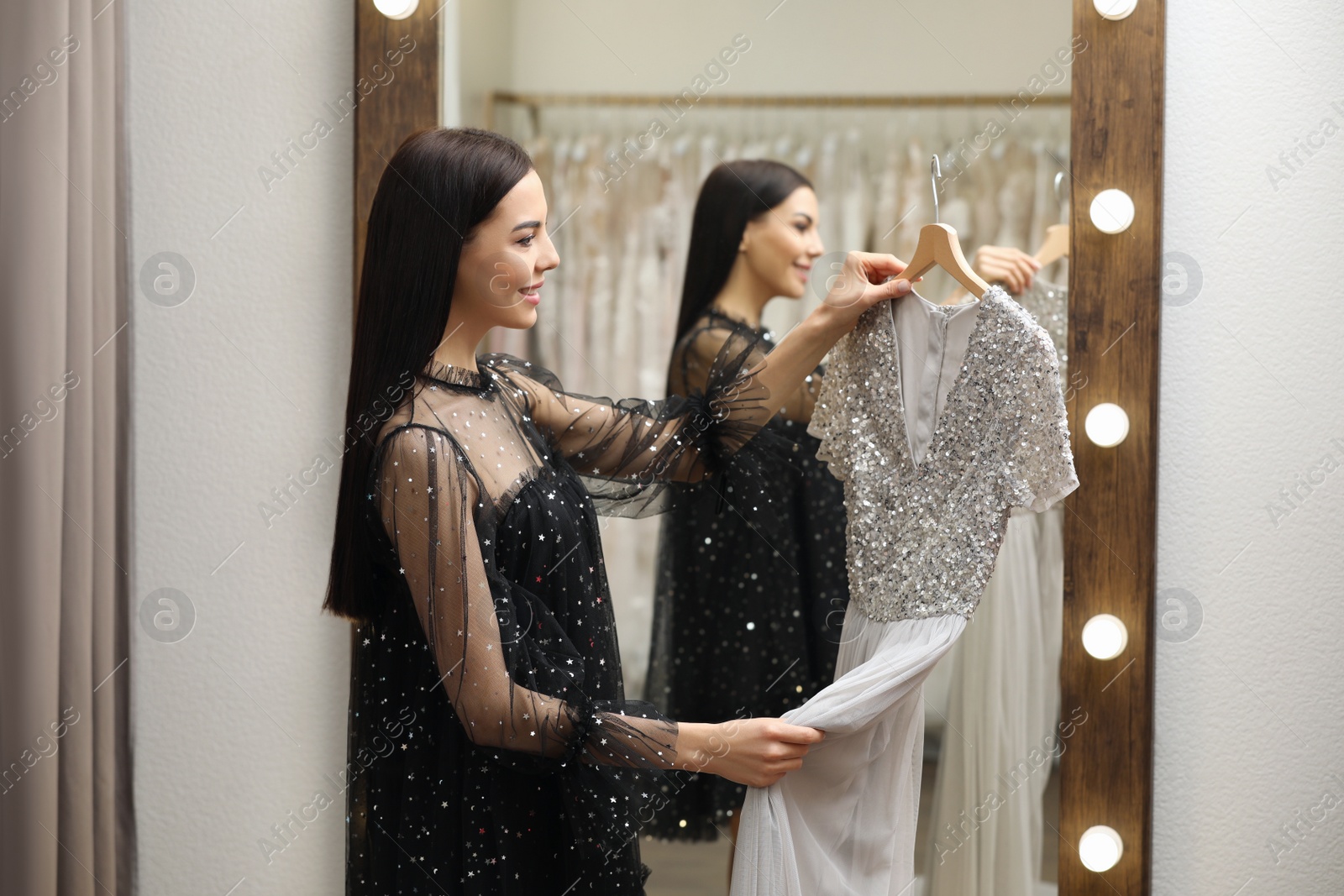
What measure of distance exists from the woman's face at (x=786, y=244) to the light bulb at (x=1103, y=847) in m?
0.81

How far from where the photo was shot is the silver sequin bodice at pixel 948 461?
1.06 m

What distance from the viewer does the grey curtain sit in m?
1.37

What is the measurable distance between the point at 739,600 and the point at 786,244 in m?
0.51

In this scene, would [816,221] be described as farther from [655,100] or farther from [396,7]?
[396,7]

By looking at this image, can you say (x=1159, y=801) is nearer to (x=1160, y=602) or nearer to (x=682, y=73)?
(x=1160, y=602)

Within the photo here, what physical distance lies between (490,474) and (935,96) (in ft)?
2.57

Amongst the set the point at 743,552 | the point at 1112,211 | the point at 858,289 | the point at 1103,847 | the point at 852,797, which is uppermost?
the point at 1112,211

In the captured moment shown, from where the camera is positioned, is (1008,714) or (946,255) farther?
(1008,714)

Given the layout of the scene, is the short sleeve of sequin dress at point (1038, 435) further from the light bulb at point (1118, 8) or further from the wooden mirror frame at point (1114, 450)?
the light bulb at point (1118, 8)

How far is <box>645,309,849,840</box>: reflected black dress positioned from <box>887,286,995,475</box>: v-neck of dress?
28 cm

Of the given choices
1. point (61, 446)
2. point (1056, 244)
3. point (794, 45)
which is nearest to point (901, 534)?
point (1056, 244)

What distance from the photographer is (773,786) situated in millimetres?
1104

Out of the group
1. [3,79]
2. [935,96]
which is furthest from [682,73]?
[3,79]

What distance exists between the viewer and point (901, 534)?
113 cm
